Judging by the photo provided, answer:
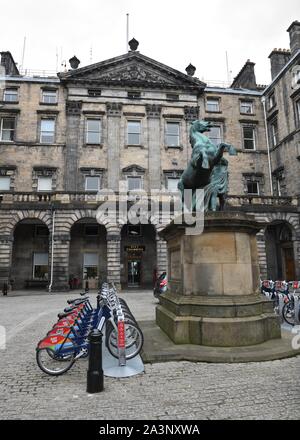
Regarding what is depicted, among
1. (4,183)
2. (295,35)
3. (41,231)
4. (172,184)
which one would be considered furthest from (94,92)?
(295,35)

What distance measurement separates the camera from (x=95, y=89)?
30.2 metres

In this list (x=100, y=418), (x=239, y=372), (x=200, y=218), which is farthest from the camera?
(x=200, y=218)

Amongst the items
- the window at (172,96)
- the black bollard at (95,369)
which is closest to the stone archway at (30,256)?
the window at (172,96)

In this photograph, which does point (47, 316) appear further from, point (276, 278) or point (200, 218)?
point (276, 278)

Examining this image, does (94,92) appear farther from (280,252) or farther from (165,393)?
(165,393)

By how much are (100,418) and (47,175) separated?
26.8 meters

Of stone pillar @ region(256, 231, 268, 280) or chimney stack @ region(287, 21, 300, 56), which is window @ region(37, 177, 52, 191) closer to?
stone pillar @ region(256, 231, 268, 280)

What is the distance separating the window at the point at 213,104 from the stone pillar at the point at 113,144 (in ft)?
30.6

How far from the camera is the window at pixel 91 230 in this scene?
27.7 m

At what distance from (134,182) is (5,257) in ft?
41.4

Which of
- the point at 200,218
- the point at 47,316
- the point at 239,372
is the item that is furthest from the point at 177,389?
the point at 47,316

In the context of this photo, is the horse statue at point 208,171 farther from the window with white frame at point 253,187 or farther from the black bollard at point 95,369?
the window with white frame at point 253,187

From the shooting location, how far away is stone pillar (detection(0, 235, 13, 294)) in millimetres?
23125

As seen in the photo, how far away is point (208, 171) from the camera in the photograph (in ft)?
25.5
